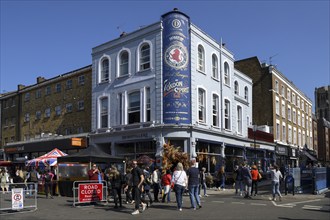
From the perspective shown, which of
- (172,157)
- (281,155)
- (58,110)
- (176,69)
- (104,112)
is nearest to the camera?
(172,157)

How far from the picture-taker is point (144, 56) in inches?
1046

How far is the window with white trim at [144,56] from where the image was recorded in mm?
26281

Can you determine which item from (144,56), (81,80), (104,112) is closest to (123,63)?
(144,56)

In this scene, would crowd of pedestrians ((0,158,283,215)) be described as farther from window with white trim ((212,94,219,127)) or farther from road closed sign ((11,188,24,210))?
window with white trim ((212,94,219,127))

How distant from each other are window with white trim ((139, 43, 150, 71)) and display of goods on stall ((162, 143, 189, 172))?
19.3 feet

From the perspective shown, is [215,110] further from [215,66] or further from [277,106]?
[277,106]

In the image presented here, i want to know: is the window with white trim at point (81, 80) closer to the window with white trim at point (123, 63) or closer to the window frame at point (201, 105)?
the window with white trim at point (123, 63)

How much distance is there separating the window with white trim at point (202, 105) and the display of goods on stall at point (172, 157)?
3.59 meters

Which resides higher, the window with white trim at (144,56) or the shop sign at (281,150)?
the window with white trim at (144,56)


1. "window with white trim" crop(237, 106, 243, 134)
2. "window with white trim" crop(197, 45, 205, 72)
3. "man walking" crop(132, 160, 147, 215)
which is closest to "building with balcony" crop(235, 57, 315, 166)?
"window with white trim" crop(237, 106, 243, 134)

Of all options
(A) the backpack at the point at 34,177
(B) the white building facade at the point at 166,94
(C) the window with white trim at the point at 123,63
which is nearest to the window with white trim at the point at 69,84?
(B) the white building facade at the point at 166,94

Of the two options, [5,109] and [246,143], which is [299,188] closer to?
[246,143]

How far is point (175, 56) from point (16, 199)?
14389mm

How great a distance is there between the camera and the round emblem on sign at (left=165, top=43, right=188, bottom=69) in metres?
24.8
